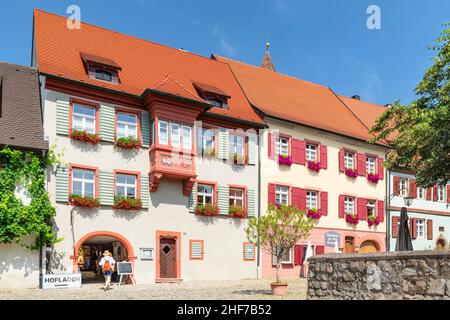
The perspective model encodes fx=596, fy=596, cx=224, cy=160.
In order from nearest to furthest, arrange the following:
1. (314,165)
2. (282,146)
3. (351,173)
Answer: (282,146)
(314,165)
(351,173)

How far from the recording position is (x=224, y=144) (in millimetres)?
26281

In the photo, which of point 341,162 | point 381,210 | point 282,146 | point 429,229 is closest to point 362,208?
point 381,210

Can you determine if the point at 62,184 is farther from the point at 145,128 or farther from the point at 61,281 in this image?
the point at 145,128

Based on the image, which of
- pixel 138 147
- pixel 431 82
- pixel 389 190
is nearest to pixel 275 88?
pixel 389 190

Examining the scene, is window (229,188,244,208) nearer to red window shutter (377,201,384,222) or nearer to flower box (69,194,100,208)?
flower box (69,194,100,208)

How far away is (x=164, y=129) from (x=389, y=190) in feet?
50.9

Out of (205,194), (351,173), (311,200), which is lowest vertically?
(311,200)

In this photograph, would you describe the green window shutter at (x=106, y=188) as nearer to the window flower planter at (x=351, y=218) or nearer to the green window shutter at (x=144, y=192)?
the green window shutter at (x=144, y=192)

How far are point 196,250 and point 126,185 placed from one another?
415cm

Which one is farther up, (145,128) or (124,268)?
(145,128)

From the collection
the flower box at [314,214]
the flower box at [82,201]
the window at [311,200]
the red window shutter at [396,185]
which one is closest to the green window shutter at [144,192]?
the flower box at [82,201]

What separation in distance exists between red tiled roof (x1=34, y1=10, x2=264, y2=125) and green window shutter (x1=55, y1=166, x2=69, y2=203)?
3.45 meters

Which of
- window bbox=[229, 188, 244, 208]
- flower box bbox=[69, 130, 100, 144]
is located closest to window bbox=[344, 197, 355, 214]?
window bbox=[229, 188, 244, 208]

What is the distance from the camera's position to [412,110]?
20.1 meters
